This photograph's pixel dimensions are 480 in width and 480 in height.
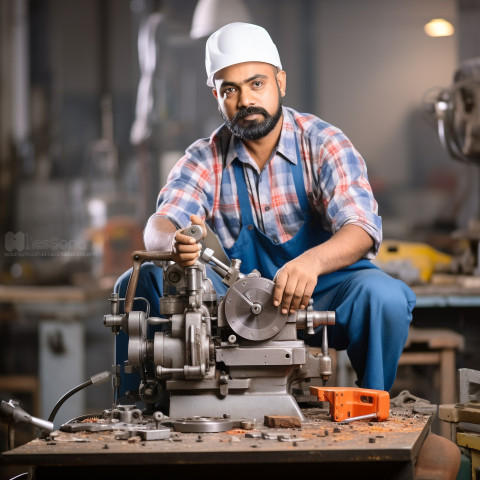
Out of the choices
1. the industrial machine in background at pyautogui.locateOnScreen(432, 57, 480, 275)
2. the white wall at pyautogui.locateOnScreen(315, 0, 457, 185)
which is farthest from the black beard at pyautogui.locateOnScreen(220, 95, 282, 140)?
the white wall at pyautogui.locateOnScreen(315, 0, 457, 185)

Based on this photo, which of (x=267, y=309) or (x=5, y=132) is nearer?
(x=267, y=309)

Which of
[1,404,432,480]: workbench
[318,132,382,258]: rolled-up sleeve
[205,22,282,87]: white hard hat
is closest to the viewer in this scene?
[1,404,432,480]: workbench

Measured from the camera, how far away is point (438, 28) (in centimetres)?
602

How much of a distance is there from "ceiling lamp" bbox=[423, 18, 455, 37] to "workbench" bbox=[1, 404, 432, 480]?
14.2 feet

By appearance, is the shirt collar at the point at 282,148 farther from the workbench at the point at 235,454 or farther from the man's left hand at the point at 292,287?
the workbench at the point at 235,454

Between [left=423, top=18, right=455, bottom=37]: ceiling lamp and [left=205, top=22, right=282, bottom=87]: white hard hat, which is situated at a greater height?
[left=423, top=18, right=455, bottom=37]: ceiling lamp

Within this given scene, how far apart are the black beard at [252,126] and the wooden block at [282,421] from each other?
1070 mm

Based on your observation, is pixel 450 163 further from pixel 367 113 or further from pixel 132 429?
pixel 132 429

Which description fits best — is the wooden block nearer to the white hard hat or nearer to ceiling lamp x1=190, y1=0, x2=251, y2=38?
the white hard hat

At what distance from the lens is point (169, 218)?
9.50 feet

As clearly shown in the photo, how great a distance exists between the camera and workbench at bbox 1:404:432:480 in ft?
6.27

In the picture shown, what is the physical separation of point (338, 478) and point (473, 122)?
260 centimetres

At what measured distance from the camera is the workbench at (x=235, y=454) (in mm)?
1912

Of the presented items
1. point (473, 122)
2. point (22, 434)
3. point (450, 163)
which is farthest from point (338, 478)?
point (450, 163)
